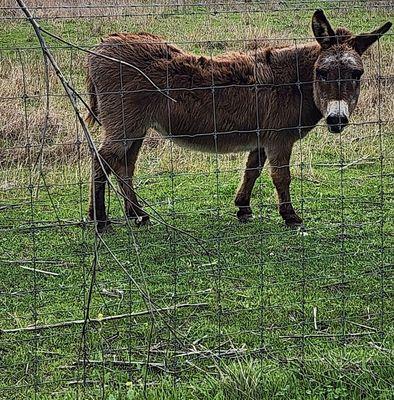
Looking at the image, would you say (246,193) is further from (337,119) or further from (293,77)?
(337,119)

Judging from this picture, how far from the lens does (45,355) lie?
13.1ft

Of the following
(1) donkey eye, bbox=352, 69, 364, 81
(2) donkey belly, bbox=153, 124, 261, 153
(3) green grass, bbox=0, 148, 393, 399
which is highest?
(1) donkey eye, bbox=352, 69, 364, 81

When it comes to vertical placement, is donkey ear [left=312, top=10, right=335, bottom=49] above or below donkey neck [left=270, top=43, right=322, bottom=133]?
above

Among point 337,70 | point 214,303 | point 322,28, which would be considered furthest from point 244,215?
point 214,303

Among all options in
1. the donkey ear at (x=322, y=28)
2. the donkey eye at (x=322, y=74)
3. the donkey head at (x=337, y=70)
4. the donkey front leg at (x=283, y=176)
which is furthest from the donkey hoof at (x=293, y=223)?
the donkey ear at (x=322, y=28)

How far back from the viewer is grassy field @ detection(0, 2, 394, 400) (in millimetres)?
3615

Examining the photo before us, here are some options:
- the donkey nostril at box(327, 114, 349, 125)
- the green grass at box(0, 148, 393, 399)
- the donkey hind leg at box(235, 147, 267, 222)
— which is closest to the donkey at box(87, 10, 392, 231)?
the donkey nostril at box(327, 114, 349, 125)

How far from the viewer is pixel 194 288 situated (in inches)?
194

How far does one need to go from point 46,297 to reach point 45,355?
2.73ft

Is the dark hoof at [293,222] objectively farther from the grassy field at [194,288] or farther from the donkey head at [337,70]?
the donkey head at [337,70]

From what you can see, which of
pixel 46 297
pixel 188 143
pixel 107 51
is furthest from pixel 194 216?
pixel 46 297

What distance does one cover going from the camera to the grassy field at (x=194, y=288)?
11.9 feet

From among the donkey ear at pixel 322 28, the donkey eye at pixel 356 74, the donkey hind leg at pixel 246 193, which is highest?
the donkey ear at pixel 322 28

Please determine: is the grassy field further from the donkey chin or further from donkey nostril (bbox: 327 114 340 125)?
donkey nostril (bbox: 327 114 340 125)
